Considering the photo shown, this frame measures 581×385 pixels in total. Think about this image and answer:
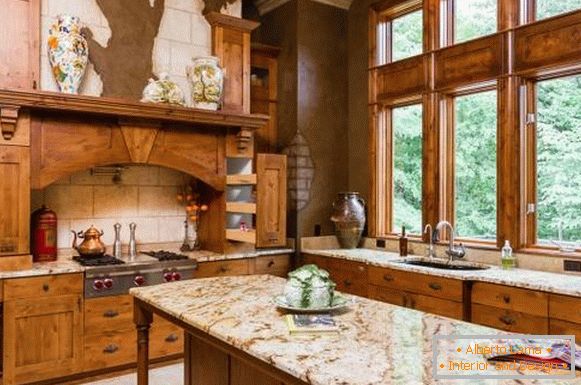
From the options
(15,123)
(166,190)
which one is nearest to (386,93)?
(166,190)

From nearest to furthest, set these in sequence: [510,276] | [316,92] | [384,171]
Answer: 1. [510,276]
2. [384,171]
3. [316,92]

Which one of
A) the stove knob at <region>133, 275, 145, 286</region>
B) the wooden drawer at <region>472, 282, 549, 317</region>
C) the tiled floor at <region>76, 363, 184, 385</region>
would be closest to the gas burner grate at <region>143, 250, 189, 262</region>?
the stove knob at <region>133, 275, 145, 286</region>

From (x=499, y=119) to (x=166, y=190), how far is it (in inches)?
122

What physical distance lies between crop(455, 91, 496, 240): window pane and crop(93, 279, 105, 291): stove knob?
3082mm

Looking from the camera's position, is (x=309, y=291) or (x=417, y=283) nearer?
(x=309, y=291)

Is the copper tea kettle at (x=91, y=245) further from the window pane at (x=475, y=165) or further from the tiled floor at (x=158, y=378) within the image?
the window pane at (x=475, y=165)

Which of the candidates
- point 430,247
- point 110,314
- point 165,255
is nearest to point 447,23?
point 430,247

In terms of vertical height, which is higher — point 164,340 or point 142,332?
point 142,332

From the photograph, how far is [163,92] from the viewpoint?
4.23 m

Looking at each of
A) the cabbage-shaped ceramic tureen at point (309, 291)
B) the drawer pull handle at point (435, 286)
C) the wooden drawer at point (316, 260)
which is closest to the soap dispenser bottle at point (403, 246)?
the wooden drawer at point (316, 260)

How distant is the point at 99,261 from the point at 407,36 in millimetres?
3624

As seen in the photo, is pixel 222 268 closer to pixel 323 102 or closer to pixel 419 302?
pixel 419 302

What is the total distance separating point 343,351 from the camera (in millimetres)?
1552

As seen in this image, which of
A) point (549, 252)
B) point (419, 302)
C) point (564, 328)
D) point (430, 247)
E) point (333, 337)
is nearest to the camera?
point (333, 337)
